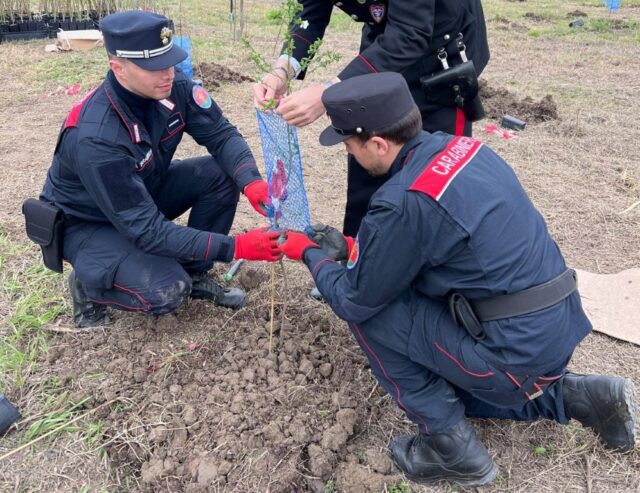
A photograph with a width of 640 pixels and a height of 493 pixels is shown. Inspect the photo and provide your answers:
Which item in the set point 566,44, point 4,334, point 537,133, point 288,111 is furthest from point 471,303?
point 566,44

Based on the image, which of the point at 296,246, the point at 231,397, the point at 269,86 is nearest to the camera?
the point at 296,246

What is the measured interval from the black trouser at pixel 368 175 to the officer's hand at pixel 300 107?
596 mm

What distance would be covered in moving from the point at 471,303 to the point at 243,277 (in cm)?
165

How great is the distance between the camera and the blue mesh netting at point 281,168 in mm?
2500

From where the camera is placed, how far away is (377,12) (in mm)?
2666

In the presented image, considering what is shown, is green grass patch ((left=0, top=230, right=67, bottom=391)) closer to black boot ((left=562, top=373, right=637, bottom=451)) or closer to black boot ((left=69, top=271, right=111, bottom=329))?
black boot ((left=69, top=271, right=111, bottom=329))

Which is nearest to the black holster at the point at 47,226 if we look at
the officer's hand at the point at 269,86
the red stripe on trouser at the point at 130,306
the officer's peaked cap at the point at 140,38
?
the red stripe on trouser at the point at 130,306

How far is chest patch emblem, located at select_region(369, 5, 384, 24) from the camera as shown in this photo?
8.70 feet

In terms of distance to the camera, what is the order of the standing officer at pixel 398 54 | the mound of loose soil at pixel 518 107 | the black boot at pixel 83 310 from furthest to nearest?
1. the mound of loose soil at pixel 518 107
2. the black boot at pixel 83 310
3. the standing officer at pixel 398 54

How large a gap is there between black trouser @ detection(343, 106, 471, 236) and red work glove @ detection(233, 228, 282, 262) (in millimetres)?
625

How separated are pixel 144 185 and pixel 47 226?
518mm

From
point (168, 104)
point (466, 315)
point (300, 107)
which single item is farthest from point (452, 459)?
point (168, 104)

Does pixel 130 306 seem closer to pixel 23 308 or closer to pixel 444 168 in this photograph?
pixel 23 308

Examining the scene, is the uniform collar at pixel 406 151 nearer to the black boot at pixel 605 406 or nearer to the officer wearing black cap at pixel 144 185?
the officer wearing black cap at pixel 144 185
